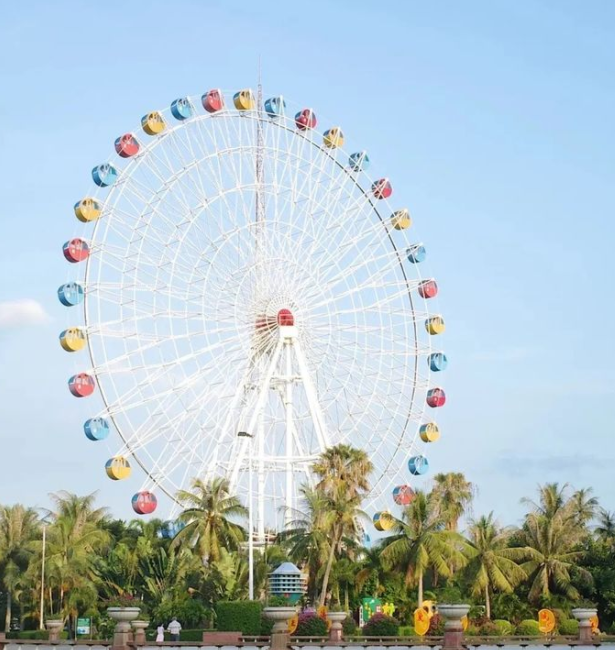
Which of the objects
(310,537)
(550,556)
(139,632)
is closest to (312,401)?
(310,537)

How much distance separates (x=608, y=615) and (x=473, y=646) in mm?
26611

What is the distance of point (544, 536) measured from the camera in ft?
203

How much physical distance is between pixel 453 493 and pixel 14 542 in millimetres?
23879

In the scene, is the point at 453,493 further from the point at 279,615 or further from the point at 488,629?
the point at 279,615

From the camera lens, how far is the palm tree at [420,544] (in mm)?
56875

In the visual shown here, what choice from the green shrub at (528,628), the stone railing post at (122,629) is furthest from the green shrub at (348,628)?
the stone railing post at (122,629)

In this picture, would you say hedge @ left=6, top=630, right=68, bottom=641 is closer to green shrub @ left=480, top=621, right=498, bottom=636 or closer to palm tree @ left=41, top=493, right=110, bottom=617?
palm tree @ left=41, top=493, right=110, bottom=617

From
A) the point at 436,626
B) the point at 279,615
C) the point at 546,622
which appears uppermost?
the point at 279,615

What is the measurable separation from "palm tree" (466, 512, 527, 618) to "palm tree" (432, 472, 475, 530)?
16.9 ft

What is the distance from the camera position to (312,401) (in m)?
57.8

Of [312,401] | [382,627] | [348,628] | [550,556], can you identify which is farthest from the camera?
[550,556]

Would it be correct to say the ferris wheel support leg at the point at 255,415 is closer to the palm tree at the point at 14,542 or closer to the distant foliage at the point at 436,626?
the distant foliage at the point at 436,626

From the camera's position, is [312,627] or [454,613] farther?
[312,627]

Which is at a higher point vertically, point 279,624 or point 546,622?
point 279,624
